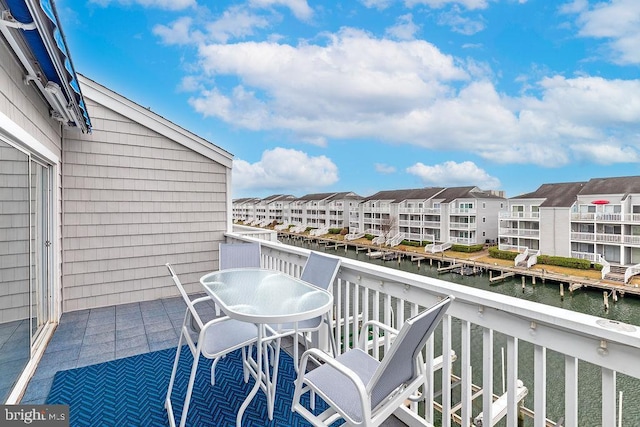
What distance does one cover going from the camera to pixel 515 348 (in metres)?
1.54

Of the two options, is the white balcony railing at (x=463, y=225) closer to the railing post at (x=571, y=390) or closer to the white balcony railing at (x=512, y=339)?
the white balcony railing at (x=512, y=339)

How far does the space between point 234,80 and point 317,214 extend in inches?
1233

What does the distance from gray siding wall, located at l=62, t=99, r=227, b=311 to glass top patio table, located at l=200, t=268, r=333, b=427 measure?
8.72ft

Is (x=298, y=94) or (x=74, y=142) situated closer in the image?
(x=74, y=142)

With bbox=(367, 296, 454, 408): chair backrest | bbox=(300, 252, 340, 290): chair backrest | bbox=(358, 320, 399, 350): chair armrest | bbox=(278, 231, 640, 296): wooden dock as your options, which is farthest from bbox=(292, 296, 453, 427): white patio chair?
bbox=(278, 231, 640, 296): wooden dock

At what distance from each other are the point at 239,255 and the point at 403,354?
9.04 ft

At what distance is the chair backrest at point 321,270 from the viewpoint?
8.98 feet

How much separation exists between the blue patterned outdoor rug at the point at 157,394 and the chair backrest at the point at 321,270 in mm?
855

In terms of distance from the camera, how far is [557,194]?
78.6 ft

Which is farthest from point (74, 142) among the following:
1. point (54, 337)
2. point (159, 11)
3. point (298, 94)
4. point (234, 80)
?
point (298, 94)

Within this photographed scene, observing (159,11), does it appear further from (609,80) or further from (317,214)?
(609,80)

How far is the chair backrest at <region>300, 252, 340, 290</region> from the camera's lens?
274cm

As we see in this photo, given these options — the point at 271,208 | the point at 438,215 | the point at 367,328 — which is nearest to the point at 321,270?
the point at 367,328

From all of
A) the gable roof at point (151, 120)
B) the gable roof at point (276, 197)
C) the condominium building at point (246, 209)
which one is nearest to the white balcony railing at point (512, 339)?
the gable roof at point (151, 120)
